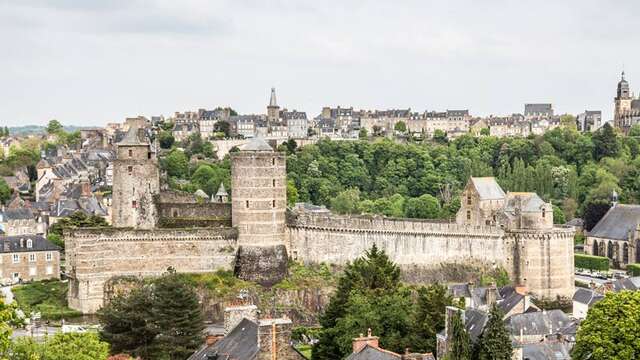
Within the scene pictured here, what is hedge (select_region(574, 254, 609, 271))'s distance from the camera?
8106 cm

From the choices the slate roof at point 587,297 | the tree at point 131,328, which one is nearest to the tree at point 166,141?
the slate roof at point 587,297

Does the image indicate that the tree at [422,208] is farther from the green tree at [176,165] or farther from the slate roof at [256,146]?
the slate roof at [256,146]

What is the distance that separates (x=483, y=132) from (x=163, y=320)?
119835 mm

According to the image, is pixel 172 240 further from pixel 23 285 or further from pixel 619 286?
pixel 619 286

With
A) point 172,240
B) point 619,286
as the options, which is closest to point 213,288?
point 172,240

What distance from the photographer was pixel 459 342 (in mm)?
33594

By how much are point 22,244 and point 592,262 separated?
46.5 metres

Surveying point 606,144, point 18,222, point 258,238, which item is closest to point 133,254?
point 258,238

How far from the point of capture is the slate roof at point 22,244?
67.2 m

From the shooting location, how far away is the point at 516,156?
387 ft

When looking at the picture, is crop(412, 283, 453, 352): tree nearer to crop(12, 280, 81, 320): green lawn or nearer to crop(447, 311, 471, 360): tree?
crop(447, 311, 471, 360): tree

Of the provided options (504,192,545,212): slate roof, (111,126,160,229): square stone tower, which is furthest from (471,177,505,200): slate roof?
(111,126,160,229): square stone tower

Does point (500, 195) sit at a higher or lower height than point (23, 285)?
higher

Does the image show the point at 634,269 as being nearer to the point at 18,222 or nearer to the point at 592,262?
the point at 592,262
